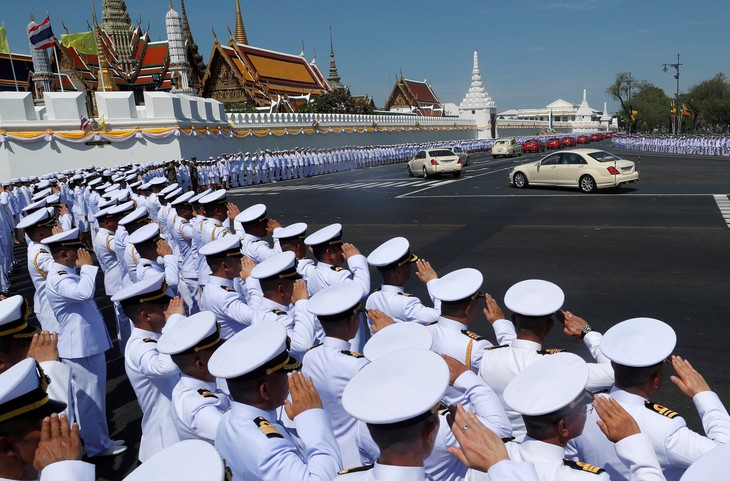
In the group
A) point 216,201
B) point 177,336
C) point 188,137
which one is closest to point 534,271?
point 216,201

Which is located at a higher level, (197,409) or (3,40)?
(3,40)

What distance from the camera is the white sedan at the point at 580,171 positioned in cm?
1656

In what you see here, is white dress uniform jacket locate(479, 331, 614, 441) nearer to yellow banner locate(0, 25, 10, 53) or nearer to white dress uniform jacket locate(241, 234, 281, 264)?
white dress uniform jacket locate(241, 234, 281, 264)

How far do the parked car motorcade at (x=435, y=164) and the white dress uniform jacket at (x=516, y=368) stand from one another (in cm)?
2247

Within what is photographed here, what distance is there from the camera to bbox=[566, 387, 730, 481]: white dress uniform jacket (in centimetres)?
205

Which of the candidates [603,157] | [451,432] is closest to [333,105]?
[603,157]

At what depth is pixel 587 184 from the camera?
676 inches

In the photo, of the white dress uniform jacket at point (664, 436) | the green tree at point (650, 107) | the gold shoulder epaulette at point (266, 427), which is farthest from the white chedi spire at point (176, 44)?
the green tree at point (650, 107)

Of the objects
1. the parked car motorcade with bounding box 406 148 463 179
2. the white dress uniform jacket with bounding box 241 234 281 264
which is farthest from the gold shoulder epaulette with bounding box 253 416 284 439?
the parked car motorcade with bounding box 406 148 463 179

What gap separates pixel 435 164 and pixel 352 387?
23.6 m

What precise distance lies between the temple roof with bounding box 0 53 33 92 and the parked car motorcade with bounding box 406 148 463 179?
3253cm

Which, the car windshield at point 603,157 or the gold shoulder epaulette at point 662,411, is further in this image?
the car windshield at point 603,157

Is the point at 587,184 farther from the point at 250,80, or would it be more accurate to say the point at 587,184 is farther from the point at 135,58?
the point at 135,58

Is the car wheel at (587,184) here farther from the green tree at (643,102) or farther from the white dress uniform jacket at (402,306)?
the green tree at (643,102)
